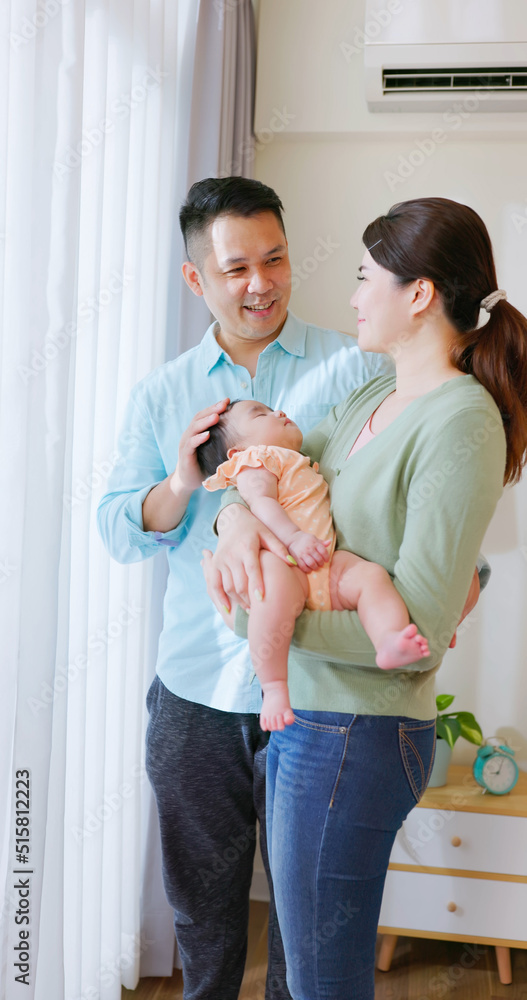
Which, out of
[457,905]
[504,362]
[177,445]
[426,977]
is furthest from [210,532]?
[426,977]

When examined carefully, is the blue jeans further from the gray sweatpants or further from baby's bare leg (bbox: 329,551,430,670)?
the gray sweatpants

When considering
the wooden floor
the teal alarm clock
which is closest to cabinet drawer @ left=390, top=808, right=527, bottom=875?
the teal alarm clock

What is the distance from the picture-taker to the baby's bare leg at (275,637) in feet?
3.69

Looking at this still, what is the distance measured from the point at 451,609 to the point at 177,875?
98cm

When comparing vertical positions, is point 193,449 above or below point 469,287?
below

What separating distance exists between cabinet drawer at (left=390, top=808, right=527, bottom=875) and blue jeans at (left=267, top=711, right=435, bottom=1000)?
119 centimetres

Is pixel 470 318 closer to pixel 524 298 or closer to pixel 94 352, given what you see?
pixel 94 352

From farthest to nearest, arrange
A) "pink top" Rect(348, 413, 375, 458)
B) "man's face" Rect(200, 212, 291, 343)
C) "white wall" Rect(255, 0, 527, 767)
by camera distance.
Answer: "white wall" Rect(255, 0, 527, 767) → "man's face" Rect(200, 212, 291, 343) → "pink top" Rect(348, 413, 375, 458)

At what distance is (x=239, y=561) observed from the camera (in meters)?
1.20

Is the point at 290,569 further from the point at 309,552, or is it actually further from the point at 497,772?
the point at 497,772

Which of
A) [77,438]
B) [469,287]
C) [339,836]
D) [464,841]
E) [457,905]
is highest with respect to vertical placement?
[469,287]

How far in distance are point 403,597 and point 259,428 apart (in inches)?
18.1

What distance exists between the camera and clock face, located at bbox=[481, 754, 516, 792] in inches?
93.0

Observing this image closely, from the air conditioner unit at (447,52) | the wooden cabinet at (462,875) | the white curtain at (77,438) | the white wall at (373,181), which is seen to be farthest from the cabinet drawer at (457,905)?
the air conditioner unit at (447,52)
